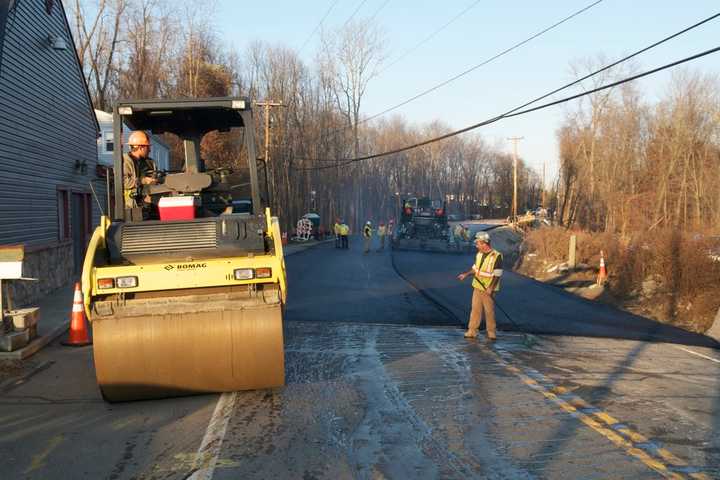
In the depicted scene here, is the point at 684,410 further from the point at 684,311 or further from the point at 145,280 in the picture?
the point at 684,311

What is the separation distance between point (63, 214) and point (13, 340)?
435 inches

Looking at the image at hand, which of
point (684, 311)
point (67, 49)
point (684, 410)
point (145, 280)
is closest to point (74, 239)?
point (67, 49)

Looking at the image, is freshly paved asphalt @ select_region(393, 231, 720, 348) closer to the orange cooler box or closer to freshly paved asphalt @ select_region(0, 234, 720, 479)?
freshly paved asphalt @ select_region(0, 234, 720, 479)

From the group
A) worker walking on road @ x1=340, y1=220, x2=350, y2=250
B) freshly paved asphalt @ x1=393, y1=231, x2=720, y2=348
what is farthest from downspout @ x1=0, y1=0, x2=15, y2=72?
worker walking on road @ x1=340, y1=220, x2=350, y2=250

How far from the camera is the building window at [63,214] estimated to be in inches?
765

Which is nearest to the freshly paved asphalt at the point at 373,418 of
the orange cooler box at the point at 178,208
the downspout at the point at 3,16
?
the orange cooler box at the point at 178,208

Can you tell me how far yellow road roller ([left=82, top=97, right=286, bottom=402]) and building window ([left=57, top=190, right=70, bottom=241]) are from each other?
12.6 meters

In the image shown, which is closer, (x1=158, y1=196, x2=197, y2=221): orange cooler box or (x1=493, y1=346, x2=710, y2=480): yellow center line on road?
(x1=493, y1=346, x2=710, y2=480): yellow center line on road

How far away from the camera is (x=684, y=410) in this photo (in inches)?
281

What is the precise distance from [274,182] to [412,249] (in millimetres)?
17699

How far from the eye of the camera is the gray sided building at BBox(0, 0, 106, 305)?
15258mm

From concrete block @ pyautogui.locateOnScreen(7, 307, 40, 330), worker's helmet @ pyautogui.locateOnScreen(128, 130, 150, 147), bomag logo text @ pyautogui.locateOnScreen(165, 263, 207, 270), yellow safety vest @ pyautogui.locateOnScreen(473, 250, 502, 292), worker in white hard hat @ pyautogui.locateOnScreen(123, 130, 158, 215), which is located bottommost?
concrete block @ pyautogui.locateOnScreen(7, 307, 40, 330)

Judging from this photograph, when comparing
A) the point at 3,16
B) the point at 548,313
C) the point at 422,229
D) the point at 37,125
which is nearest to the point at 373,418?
the point at 548,313

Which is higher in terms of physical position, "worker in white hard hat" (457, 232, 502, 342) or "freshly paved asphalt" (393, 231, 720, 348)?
"worker in white hard hat" (457, 232, 502, 342)
